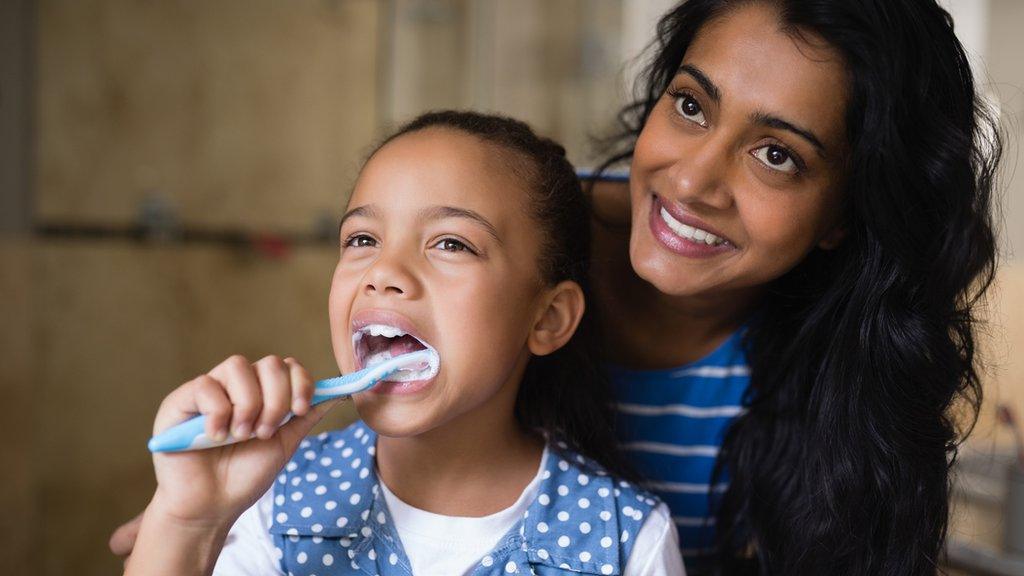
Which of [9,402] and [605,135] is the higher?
[605,135]

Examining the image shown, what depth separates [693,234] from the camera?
1.02 m

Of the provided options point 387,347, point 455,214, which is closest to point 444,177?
point 455,214

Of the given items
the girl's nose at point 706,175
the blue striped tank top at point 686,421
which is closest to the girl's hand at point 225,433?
the girl's nose at point 706,175

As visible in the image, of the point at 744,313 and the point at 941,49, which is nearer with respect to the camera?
the point at 941,49

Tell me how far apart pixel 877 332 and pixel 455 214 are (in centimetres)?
51

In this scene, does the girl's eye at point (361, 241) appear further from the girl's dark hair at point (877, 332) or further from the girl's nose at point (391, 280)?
the girl's dark hair at point (877, 332)

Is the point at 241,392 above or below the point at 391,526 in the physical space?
above

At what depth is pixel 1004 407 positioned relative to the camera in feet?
4.18

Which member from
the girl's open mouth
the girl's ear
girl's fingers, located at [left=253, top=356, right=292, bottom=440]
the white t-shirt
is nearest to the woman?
the girl's ear

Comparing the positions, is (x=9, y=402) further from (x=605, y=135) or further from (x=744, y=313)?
(x=744, y=313)

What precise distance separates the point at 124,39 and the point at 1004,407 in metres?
1.67

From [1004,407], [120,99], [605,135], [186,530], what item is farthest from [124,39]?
[1004,407]

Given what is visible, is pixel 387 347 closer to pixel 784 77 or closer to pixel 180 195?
pixel 784 77

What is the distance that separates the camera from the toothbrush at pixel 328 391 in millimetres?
681
